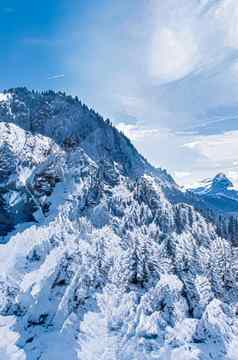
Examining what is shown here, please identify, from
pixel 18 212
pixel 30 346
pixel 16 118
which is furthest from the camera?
pixel 16 118

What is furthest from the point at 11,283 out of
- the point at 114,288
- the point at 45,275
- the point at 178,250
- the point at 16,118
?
the point at 16,118

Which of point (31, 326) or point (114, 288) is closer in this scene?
point (31, 326)

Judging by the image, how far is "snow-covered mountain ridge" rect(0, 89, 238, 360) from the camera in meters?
91.3

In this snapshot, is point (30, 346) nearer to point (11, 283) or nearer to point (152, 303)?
point (11, 283)

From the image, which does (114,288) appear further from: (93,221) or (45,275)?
(93,221)

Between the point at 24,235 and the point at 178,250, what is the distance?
51150 millimetres

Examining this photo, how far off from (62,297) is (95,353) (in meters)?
17.0

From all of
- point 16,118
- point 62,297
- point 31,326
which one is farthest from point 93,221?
point 16,118

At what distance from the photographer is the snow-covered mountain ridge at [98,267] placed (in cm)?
9131

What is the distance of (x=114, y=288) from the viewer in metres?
106

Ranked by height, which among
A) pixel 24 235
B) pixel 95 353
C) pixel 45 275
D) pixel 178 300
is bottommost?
pixel 95 353

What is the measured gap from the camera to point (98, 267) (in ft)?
357

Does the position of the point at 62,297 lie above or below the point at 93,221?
below

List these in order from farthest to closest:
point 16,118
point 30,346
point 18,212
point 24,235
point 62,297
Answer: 1. point 16,118
2. point 18,212
3. point 24,235
4. point 62,297
5. point 30,346
